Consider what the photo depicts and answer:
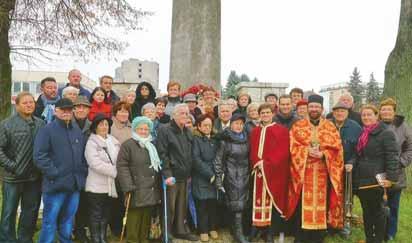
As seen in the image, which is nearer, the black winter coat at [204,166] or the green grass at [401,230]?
the black winter coat at [204,166]

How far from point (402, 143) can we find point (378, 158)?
0.64 metres

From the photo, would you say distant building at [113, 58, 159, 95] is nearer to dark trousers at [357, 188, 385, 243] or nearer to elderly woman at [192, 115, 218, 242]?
elderly woman at [192, 115, 218, 242]

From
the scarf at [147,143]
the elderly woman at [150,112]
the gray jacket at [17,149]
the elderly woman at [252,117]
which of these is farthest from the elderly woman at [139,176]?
the elderly woman at [252,117]

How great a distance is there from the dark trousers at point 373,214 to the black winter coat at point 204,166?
1.94 metres

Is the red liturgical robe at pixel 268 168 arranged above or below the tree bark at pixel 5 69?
below

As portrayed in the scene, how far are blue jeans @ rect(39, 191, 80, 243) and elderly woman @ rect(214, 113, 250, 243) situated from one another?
1.79 m

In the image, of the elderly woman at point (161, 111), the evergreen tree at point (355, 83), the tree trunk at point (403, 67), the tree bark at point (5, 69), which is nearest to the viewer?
the elderly woman at point (161, 111)

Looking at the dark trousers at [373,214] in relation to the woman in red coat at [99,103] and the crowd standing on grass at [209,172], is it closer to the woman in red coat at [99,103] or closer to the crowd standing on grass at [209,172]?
the crowd standing on grass at [209,172]

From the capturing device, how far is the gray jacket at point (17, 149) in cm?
457

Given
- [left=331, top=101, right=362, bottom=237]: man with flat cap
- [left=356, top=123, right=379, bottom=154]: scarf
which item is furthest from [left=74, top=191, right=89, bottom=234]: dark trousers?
[left=356, top=123, right=379, bottom=154]: scarf

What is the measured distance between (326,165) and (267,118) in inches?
38.5

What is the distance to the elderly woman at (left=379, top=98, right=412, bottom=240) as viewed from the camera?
18.1 ft

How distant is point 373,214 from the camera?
17.6 ft

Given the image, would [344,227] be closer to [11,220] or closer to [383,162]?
[383,162]
